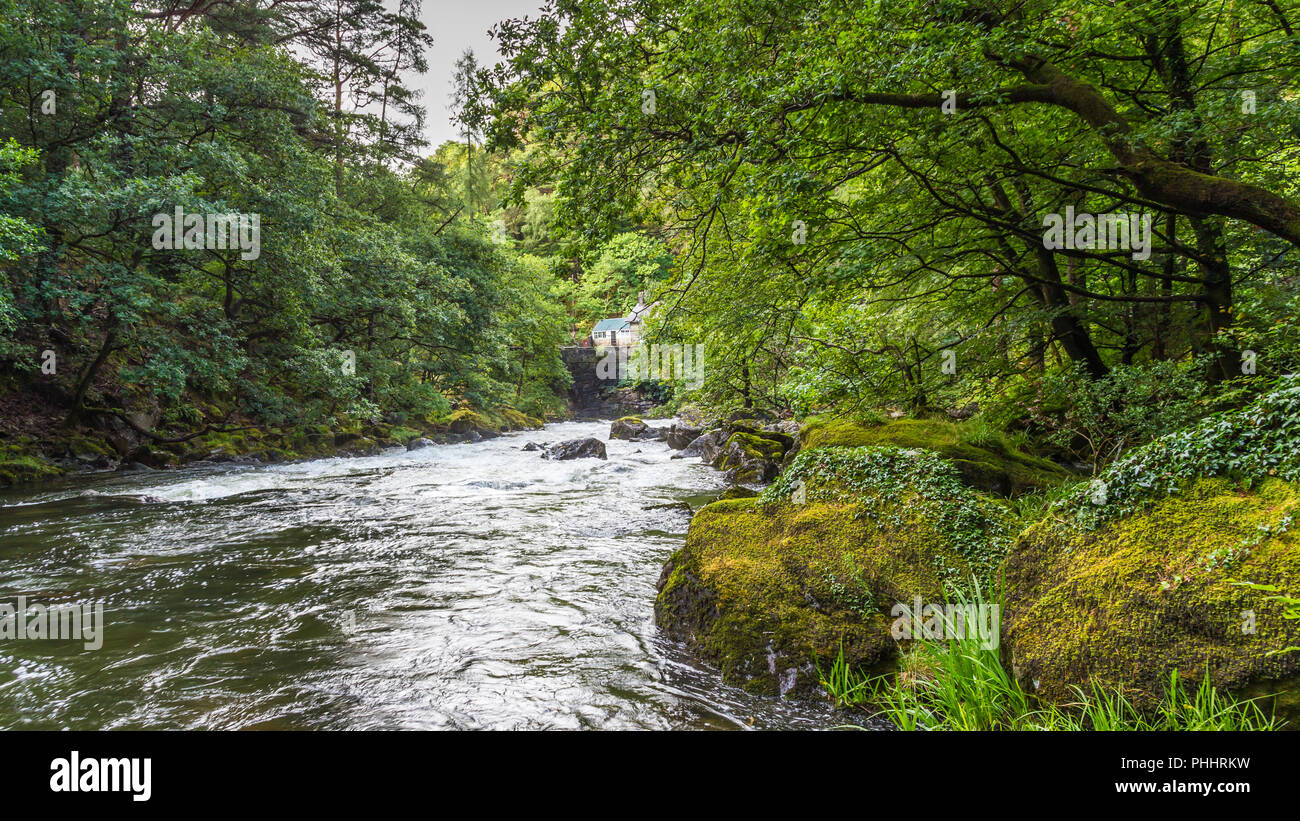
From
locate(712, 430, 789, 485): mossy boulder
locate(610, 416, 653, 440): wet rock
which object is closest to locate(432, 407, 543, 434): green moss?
locate(610, 416, 653, 440): wet rock

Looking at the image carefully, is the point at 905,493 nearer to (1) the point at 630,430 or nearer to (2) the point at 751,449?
(2) the point at 751,449

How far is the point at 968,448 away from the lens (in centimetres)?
676

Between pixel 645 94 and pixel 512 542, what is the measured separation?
6237 mm

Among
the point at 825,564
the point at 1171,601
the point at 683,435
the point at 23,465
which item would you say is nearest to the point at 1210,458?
the point at 1171,601

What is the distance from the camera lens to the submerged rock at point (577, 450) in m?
18.7

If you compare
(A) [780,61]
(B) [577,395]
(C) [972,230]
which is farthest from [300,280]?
(B) [577,395]

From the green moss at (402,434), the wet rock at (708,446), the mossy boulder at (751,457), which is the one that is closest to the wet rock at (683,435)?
the wet rock at (708,446)

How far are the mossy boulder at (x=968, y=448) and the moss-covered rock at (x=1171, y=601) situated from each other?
114 inches

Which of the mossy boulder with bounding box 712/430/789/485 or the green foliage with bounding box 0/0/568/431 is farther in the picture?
the mossy boulder with bounding box 712/430/789/485

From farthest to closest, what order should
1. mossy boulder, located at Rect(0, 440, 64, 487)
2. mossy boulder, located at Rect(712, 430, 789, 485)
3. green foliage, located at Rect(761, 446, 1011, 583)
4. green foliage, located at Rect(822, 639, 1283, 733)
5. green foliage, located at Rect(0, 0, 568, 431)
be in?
mossy boulder, located at Rect(712, 430, 789, 485)
mossy boulder, located at Rect(0, 440, 64, 487)
green foliage, located at Rect(0, 0, 568, 431)
green foliage, located at Rect(761, 446, 1011, 583)
green foliage, located at Rect(822, 639, 1283, 733)

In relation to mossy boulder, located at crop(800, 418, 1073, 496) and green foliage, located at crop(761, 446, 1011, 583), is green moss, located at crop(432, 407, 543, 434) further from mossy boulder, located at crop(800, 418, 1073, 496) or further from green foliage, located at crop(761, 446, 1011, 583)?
green foliage, located at crop(761, 446, 1011, 583)

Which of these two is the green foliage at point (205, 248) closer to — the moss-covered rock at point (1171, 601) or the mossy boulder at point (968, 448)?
the mossy boulder at point (968, 448)

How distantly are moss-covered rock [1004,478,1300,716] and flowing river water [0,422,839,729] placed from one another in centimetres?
142

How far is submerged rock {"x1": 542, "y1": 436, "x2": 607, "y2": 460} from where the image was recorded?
1870 cm
